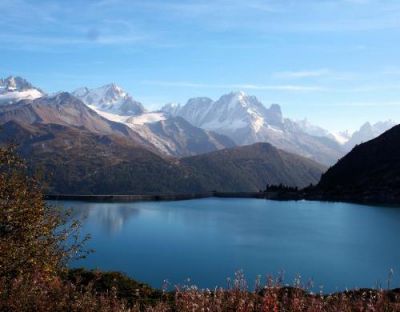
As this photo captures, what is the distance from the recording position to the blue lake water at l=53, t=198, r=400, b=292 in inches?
3750

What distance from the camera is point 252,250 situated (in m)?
126

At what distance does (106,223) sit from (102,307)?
184222 millimetres

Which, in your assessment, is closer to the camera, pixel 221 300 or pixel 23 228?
pixel 221 300

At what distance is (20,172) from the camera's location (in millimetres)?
29328

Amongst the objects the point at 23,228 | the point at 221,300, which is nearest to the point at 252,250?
the point at 23,228

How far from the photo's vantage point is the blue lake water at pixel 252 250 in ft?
313

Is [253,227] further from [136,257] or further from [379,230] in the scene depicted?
[136,257]

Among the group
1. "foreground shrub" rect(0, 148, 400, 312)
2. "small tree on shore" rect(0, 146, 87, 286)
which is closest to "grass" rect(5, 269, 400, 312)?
"foreground shrub" rect(0, 148, 400, 312)

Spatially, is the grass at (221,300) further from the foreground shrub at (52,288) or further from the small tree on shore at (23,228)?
the small tree on shore at (23,228)

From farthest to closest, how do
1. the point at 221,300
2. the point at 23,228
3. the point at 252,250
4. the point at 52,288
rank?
the point at 252,250 < the point at 23,228 < the point at 52,288 < the point at 221,300

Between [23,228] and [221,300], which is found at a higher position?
[23,228]

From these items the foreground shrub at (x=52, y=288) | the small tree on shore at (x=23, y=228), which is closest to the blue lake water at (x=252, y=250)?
the small tree on shore at (x=23, y=228)

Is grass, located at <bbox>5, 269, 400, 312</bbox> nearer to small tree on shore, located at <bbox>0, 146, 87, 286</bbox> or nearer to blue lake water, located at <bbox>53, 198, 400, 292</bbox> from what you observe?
small tree on shore, located at <bbox>0, 146, 87, 286</bbox>

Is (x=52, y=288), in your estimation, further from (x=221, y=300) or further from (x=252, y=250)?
(x=252, y=250)
